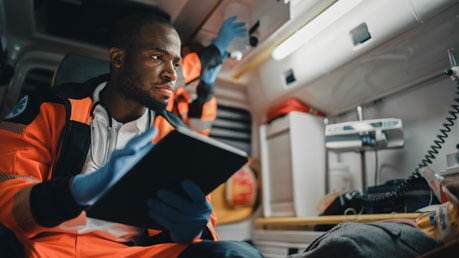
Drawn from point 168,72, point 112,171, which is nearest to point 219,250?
point 112,171

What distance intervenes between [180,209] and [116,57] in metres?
0.85

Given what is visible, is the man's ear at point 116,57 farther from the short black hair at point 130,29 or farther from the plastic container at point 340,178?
the plastic container at point 340,178

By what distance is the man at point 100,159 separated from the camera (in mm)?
1021

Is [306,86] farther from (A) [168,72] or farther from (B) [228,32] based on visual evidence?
(A) [168,72]

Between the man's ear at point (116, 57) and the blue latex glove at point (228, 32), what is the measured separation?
2.20 ft

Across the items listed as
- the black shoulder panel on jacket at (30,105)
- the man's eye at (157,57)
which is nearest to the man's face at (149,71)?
the man's eye at (157,57)

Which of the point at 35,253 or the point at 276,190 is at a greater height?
the point at 276,190

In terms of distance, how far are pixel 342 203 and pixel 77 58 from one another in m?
1.45

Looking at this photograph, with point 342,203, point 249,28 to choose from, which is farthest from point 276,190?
point 249,28

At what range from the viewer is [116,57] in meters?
1.59

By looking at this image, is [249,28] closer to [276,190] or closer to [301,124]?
[301,124]

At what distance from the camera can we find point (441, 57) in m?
1.55

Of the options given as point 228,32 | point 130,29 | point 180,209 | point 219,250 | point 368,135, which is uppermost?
point 228,32

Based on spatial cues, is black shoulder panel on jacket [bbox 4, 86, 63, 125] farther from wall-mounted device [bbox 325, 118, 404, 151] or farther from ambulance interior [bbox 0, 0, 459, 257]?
wall-mounted device [bbox 325, 118, 404, 151]
